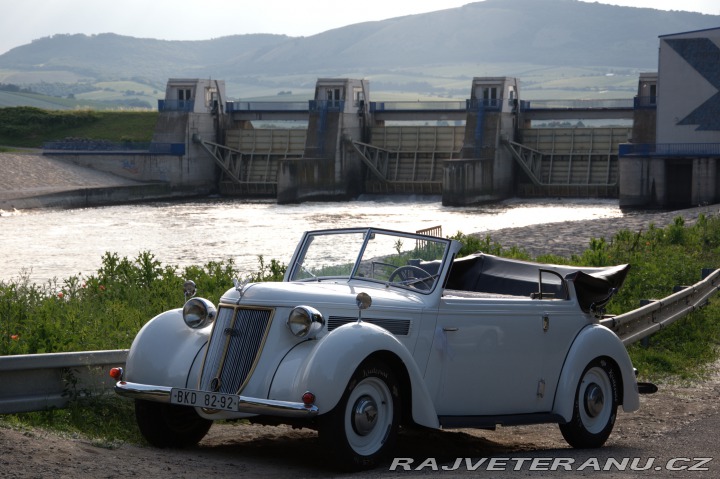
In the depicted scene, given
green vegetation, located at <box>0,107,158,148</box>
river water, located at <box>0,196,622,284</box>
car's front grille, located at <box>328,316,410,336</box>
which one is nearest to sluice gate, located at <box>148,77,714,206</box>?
river water, located at <box>0,196,622,284</box>

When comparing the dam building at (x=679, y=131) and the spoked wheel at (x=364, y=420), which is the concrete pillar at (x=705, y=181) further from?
the spoked wheel at (x=364, y=420)

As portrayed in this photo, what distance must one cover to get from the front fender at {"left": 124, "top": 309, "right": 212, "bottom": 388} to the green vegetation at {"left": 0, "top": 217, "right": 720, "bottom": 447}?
54cm

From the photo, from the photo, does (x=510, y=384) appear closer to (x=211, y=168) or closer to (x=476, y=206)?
(x=476, y=206)

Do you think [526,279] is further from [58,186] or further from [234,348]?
[58,186]

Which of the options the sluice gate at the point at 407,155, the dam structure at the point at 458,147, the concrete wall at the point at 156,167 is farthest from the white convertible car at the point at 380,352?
the concrete wall at the point at 156,167

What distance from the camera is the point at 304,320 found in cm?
794

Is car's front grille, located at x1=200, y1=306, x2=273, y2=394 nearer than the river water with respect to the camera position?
Yes

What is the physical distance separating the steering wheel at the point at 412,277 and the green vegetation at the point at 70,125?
232ft

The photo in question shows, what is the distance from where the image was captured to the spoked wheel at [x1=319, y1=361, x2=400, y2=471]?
7.84 meters

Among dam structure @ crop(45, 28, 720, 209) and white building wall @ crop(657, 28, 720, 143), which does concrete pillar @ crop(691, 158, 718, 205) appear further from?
white building wall @ crop(657, 28, 720, 143)

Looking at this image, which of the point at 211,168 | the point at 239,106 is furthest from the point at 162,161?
the point at 239,106

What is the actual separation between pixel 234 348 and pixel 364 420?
1.01m

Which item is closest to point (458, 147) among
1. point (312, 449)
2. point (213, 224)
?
point (213, 224)

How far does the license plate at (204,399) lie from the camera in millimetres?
7961
